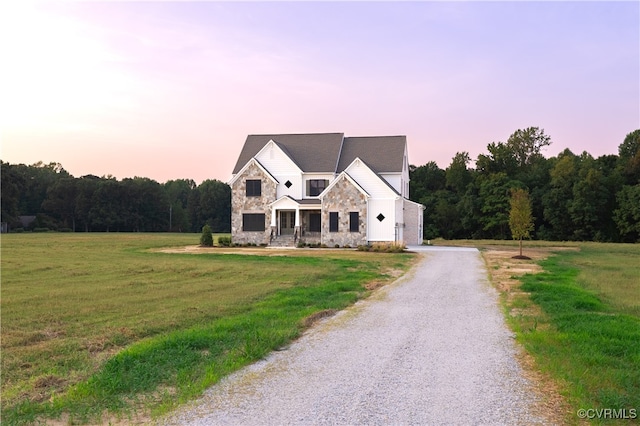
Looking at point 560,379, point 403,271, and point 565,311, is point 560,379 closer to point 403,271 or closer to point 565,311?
point 565,311

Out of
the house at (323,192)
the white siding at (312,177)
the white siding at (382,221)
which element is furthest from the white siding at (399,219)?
the white siding at (312,177)

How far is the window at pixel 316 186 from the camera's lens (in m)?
42.4

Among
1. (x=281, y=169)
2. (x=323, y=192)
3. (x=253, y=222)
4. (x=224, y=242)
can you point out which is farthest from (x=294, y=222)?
(x=224, y=242)

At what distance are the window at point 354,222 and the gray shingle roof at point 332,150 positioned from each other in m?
4.50

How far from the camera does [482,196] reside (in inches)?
2534

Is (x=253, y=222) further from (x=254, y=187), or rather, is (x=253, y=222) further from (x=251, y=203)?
(x=254, y=187)

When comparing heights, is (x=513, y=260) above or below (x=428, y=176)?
below

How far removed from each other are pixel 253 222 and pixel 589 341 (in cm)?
3480

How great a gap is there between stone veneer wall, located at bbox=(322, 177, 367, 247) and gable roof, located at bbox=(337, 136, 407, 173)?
3825 millimetres

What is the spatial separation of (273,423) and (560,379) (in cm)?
374

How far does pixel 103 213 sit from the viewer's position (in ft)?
274

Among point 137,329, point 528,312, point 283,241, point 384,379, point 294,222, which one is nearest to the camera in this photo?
point 384,379

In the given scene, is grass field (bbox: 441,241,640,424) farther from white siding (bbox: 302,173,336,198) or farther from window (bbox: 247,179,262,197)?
window (bbox: 247,179,262,197)

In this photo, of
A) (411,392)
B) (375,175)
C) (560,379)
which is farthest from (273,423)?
(375,175)
